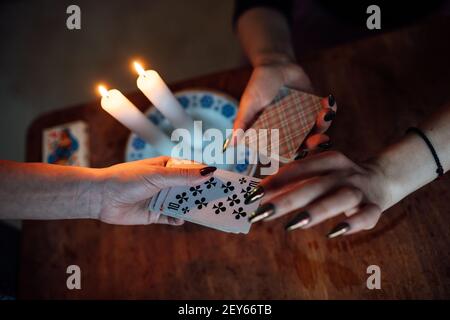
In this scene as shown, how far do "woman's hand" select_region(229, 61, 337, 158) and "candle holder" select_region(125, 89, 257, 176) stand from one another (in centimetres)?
7

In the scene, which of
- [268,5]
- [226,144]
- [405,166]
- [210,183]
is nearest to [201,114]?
[226,144]

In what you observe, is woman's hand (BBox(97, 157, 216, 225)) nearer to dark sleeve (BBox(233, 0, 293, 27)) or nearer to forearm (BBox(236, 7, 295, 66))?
forearm (BBox(236, 7, 295, 66))

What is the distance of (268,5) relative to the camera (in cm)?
119

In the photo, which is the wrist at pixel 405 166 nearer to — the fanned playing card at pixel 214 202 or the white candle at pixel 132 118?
the fanned playing card at pixel 214 202

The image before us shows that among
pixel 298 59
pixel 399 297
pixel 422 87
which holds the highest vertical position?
pixel 298 59

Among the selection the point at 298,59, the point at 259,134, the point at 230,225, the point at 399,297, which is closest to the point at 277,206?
the point at 230,225

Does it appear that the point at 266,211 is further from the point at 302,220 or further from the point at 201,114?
the point at 201,114

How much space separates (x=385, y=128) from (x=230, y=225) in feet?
1.82

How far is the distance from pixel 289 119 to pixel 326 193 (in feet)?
1.11

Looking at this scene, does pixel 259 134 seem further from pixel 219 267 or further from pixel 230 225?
pixel 219 267

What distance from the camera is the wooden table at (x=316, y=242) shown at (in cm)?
90

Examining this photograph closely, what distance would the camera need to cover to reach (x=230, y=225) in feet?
2.97

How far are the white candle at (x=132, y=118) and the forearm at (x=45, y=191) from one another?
17cm

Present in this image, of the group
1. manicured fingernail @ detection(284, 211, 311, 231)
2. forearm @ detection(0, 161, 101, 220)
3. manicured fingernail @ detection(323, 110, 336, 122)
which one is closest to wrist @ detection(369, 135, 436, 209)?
manicured fingernail @ detection(323, 110, 336, 122)
